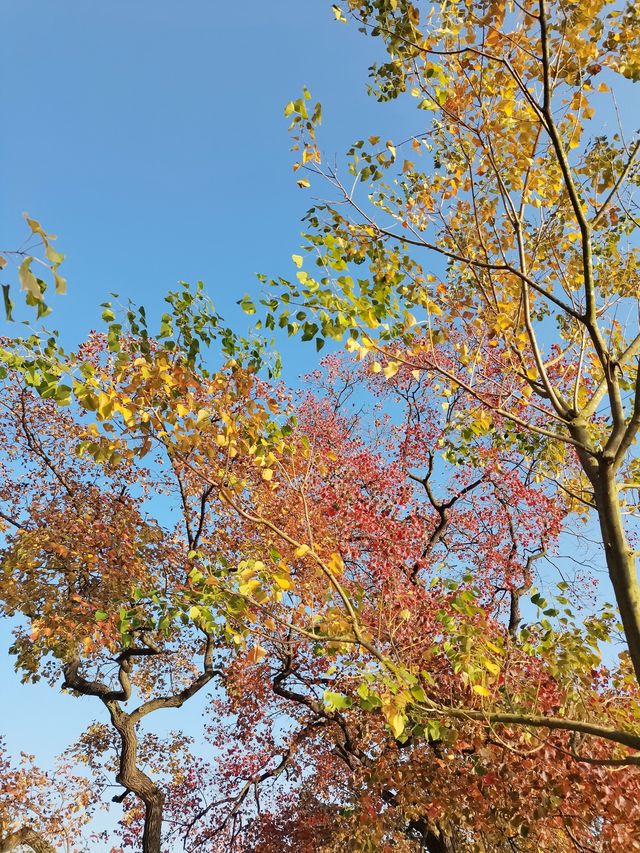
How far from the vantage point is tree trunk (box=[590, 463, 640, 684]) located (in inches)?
189

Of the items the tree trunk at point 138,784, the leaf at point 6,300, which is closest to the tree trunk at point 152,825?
the tree trunk at point 138,784

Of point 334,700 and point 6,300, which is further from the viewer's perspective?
point 334,700

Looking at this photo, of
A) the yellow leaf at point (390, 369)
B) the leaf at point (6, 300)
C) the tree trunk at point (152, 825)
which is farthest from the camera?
the tree trunk at point (152, 825)

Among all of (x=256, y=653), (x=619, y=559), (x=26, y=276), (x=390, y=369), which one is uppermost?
(x=390, y=369)

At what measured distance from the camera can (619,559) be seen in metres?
5.04

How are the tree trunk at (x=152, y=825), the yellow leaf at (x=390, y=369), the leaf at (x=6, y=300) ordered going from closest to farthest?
the leaf at (x=6, y=300), the yellow leaf at (x=390, y=369), the tree trunk at (x=152, y=825)

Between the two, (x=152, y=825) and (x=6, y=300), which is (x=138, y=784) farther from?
(x=6, y=300)

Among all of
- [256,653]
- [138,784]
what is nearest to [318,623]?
[256,653]

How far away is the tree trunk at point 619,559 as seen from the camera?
15.8ft

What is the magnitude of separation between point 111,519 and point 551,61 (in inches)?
447

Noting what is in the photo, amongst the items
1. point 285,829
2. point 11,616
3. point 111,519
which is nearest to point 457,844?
point 285,829

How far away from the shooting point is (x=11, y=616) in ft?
42.4

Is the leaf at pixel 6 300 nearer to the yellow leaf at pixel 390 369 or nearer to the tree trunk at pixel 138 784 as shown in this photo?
the yellow leaf at pixel 390 369

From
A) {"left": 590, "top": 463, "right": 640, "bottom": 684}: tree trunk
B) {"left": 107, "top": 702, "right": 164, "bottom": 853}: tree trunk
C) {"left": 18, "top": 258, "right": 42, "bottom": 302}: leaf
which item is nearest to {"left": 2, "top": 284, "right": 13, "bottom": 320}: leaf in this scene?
{"left": 18, "top": 258, "right": 42, "bottom": 302}: leaf
